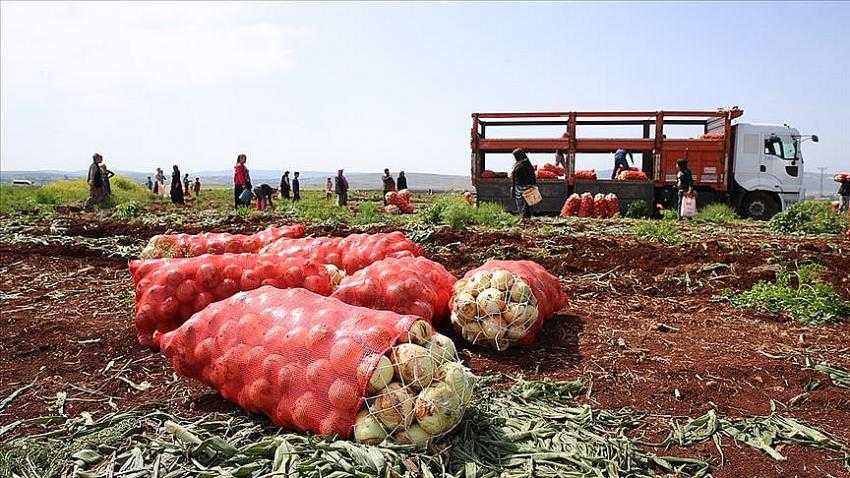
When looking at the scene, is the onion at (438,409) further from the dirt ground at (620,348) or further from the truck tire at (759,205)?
the truck tire at (759,205)

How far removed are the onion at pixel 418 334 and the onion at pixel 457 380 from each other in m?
0.15

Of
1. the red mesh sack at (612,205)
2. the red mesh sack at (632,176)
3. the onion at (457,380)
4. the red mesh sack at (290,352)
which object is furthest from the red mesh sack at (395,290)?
the red mesh sack at (632,176)

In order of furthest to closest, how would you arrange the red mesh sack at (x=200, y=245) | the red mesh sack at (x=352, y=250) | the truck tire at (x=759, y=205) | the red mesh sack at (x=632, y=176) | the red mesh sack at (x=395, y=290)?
the truck tire at (x=759, y=205) → the red mesh sack at (x=632, y=176) → the red mesh sack at (x=200, y=245) → the red mesh sack at (x=352, y=250) → the red mesh sack at (x=395, y=290)

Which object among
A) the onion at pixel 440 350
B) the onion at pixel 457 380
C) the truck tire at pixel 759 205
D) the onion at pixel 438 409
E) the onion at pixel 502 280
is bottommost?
the truck tire at pixel 759 205

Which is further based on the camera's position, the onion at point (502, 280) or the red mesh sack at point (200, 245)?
the red mesh sack at point (200, 245)

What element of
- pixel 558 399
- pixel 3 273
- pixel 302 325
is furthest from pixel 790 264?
pixel 3 273

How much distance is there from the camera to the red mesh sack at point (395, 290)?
13.3ft

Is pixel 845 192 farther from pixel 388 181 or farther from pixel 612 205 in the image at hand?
pixel 388 181

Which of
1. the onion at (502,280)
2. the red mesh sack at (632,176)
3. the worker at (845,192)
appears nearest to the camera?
the onion at (502,280)

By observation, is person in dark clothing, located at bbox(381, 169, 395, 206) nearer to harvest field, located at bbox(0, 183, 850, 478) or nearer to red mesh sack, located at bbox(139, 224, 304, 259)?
harvest field, located at bbox(0, 183, 850, 478)

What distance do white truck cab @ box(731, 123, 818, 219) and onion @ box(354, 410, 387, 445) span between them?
52.7ft

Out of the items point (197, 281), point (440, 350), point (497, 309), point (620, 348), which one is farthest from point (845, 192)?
point (440, 350)

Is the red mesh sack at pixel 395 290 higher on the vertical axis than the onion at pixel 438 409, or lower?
higher

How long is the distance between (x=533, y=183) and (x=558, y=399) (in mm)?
8831
